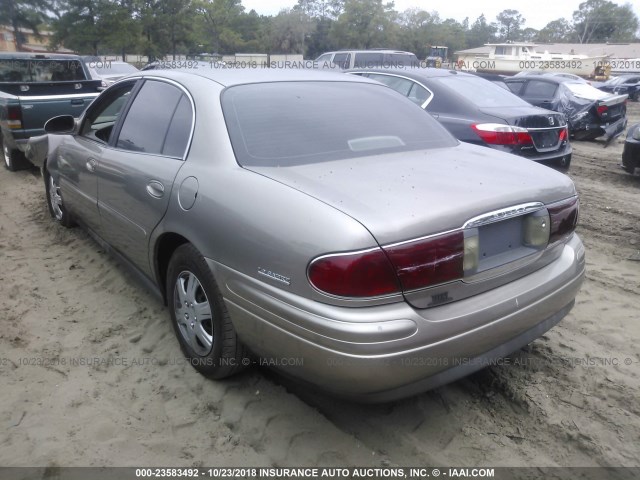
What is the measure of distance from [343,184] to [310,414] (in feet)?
3.85

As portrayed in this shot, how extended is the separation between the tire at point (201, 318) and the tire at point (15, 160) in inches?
235

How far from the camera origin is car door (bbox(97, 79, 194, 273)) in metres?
2.93

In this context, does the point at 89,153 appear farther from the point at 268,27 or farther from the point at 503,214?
the point at 268,27

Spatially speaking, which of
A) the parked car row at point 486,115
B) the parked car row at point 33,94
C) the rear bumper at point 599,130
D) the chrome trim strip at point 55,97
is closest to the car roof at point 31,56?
the parked car row at point 33,94

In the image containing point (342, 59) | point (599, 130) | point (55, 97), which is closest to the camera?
point (55, 97)

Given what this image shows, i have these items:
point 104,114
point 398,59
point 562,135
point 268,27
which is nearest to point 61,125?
point 104,114

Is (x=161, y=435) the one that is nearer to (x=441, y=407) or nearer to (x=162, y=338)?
(x=162, y=338)

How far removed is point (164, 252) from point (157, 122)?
83cm

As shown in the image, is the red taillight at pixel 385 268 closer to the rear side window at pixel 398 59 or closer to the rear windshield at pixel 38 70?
the rear windshield at pixel 38 70

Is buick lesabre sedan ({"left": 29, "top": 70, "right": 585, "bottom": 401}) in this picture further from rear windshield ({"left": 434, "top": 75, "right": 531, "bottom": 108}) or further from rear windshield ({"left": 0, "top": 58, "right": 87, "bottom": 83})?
rear windshield ({"left": 0, "top": 58, "right": 87, "bottom": 83})

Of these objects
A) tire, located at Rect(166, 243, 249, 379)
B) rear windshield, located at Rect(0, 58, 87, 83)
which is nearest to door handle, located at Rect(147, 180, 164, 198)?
tire, located at Rect(166, 243, 249, 379)

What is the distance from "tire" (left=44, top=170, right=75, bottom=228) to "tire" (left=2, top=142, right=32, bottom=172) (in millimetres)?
2763

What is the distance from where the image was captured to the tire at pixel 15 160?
25.0 ft

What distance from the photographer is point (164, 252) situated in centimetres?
305
